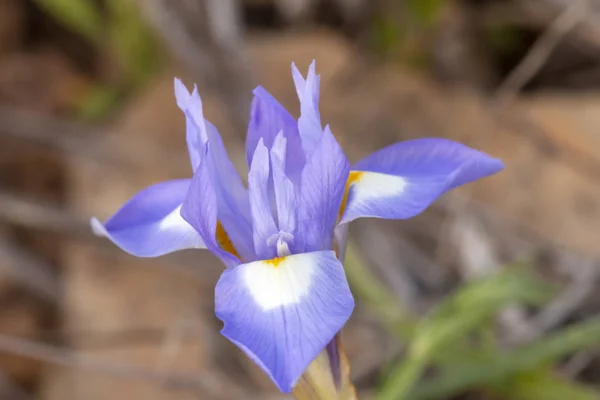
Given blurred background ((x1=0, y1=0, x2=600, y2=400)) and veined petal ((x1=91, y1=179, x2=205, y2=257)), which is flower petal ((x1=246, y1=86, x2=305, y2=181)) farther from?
blurred background ((x1=0, y1=0, x2=600, y2=400))

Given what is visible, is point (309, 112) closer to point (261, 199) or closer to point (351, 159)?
point (261, 199)

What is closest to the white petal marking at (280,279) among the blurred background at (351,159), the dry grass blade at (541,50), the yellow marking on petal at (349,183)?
the yellow marking on petal at (349,183)

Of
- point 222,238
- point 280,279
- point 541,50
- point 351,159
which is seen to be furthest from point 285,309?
point 541,50

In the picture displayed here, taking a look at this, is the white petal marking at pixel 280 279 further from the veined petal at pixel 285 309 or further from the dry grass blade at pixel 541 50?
the dry grass blade at pixel 541 50

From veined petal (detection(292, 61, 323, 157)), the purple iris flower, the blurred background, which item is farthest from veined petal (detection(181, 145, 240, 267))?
the blurred background

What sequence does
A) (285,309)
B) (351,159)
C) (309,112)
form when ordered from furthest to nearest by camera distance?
1. (351,159)
2. (309,112)
3. (285,309)

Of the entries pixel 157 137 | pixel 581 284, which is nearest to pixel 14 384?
pixel 157 137
